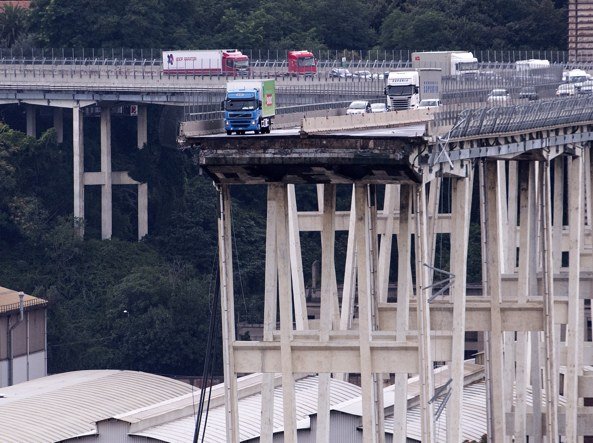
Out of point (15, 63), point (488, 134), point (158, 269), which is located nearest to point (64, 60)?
point (15, 63)

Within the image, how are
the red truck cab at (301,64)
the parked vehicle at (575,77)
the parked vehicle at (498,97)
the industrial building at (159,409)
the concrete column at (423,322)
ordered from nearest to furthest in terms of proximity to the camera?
the concrete column at (423,322) → the parked vehicle at (498,97) → the industrial building at (159,409) → the parked vehicle at (575,77) → the red truck cab at (301,64)

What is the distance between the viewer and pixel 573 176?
90.9 metres

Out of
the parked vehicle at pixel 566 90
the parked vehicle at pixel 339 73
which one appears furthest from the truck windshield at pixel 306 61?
the parked vehicle at pixel 566 90

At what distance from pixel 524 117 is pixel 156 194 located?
6760cm

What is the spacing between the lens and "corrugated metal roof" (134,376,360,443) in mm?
90312

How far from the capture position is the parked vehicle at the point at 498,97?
3346 inches

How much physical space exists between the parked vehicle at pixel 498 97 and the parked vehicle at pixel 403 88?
4.81 metres

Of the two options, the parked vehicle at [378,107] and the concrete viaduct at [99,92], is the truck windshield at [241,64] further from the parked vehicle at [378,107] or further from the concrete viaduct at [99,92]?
the parked vehicle at [378,107]

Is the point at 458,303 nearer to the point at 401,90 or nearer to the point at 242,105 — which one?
the point at 242,105

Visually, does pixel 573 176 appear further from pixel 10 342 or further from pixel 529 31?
pixel 529 31

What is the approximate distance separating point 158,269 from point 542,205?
55.2 m

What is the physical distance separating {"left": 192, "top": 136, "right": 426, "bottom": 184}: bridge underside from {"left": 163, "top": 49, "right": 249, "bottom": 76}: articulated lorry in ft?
232

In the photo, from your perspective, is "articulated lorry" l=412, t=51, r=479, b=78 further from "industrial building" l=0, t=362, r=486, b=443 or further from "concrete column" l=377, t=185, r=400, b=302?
"concrete column" l=377, t=185, r=400, b=302

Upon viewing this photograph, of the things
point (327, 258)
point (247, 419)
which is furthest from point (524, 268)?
point (247, 419)
